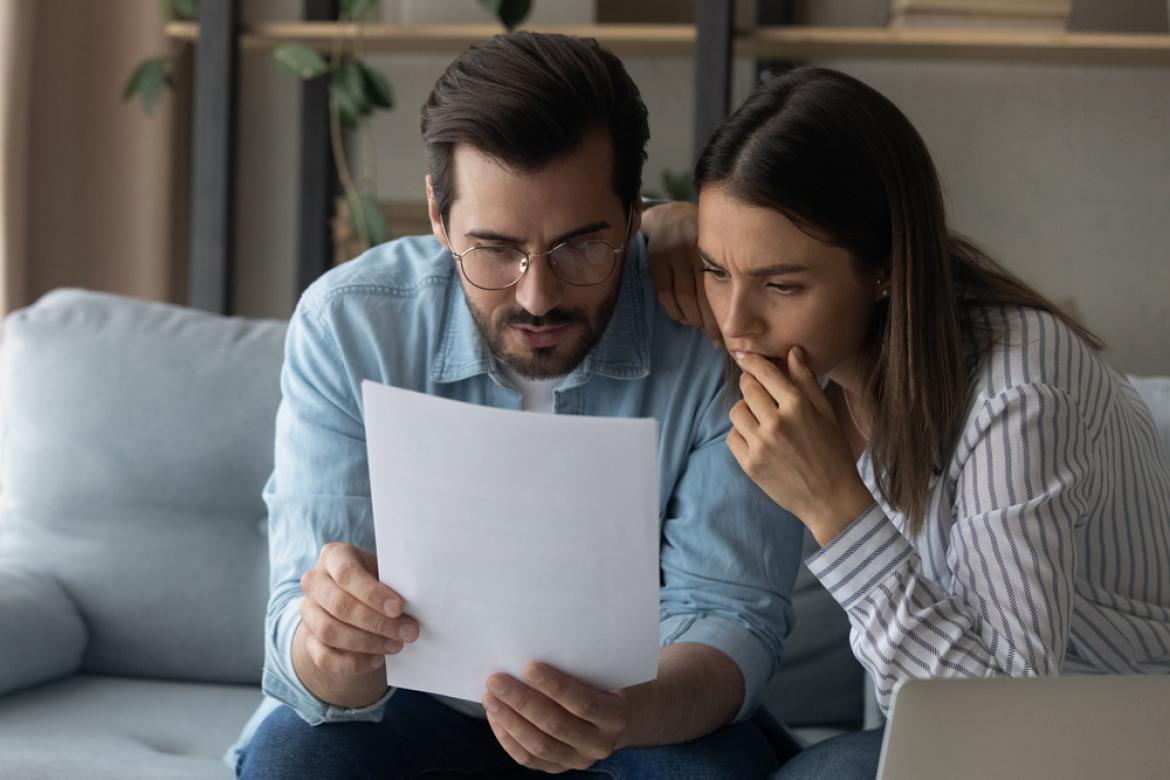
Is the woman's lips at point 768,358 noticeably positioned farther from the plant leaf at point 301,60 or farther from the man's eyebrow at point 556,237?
the plant leaf at point 301,60

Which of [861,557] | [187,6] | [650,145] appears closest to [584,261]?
[861,557]

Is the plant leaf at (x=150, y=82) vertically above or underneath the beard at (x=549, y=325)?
above

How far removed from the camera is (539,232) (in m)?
1.27

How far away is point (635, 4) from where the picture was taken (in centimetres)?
258

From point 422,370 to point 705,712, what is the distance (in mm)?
488

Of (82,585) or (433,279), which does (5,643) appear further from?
(433,279)

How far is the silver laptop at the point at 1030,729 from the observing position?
2.43ft

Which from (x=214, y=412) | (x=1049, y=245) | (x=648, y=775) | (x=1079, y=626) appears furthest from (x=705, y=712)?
(x=1049, y=245)

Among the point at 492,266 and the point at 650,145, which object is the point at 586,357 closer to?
the point at 492,266

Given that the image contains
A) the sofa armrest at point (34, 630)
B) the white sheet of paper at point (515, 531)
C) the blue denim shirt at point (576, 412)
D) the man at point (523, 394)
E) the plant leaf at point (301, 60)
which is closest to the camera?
the white sheet of paper at point (515, 531)

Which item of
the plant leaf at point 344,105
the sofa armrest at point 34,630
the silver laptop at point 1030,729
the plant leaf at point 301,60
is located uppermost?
the plant leaf at point 301,60

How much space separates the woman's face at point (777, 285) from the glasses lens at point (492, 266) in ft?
0.64

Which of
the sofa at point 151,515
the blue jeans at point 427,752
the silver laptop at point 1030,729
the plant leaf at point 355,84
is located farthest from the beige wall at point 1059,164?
the silver laptop at point 1030,729

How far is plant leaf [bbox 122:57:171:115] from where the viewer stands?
7.99 ft
